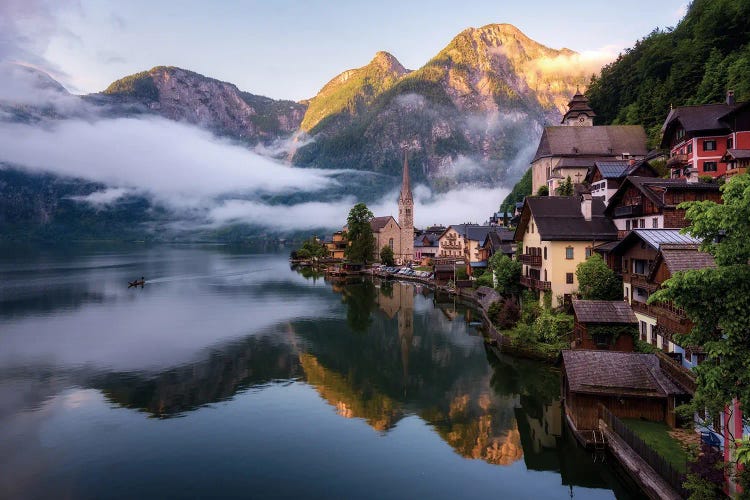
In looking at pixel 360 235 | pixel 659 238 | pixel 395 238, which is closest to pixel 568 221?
pixel 659 238

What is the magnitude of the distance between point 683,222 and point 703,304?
90.8 feet

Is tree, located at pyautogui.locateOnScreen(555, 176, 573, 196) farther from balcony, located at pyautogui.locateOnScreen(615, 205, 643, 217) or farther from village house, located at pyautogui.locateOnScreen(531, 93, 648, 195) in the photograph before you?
balcony, located at pyautogui.locateOnScreen(615, 205, 643, 217)

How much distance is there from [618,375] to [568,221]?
23.5 meters

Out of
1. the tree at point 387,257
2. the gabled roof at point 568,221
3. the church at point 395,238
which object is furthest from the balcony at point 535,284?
the church at point 395,238

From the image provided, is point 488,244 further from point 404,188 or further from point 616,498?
point 404,188

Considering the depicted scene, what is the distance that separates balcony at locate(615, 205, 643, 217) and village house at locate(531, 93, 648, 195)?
37131 millimetres

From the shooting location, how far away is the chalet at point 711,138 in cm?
4888

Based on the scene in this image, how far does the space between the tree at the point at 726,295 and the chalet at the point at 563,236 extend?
3222 cm

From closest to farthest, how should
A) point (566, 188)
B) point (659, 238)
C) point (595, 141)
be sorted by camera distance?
point (659, 238), point (566, 188), point (595, 141)

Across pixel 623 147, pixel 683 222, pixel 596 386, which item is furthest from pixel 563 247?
pixel 623 147

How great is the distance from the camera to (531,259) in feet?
164

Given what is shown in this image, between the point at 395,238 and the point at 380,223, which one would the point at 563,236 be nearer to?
the point at 395,238

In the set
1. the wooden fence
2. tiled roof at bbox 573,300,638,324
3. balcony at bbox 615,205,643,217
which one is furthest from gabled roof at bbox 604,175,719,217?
the wooden fence

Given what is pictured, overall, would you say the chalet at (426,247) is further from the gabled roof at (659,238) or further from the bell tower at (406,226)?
the gabled roof at (659,238)
